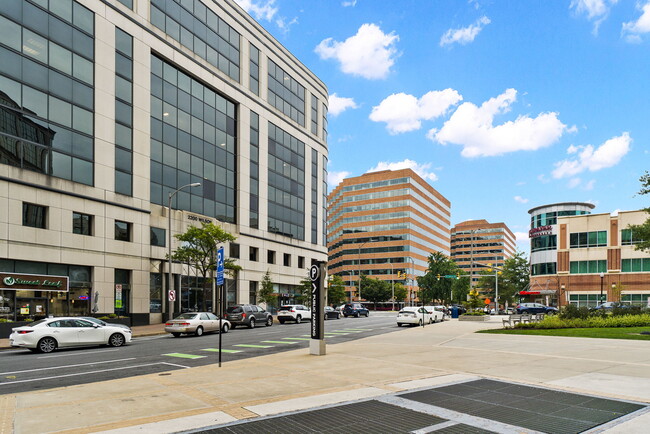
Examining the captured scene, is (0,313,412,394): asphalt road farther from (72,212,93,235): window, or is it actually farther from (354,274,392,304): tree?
(354,274,392,304): tree

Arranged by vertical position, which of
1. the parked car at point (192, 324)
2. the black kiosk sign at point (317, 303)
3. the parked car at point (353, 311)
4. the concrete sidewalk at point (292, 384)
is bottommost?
the parked car at point (353, 311)

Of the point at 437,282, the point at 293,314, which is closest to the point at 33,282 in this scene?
the point at 293,314

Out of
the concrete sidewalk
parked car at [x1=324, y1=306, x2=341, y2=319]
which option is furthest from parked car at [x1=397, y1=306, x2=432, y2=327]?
the concrete sidewalk

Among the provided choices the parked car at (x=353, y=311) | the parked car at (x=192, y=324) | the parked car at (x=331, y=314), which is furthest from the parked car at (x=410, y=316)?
the parked car at (x=353, y=311)

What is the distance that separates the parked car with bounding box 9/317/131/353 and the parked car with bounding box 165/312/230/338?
4.64 metres

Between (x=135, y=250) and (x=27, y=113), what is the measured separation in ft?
39.3

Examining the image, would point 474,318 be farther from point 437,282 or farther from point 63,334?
point 437,282

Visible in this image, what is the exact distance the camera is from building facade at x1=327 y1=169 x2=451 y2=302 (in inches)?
5027

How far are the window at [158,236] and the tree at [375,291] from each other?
77.0m

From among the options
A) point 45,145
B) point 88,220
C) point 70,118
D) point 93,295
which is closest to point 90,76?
point 70,118

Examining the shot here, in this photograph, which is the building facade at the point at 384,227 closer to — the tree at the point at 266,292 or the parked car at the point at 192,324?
the tree at the point at 266,292

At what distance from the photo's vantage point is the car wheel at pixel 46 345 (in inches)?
808

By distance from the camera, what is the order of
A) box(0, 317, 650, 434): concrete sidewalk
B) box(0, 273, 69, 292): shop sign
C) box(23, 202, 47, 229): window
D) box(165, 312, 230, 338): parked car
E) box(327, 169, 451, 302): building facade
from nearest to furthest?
box(0, 317, 650, 434): concrete sidewalk, box(165, 312, 230, 338): parked car, box(0, 273, 69, 292): shop sign, box(23, 202, 47, 229): window, box(327, 169, 451, 302): building facade

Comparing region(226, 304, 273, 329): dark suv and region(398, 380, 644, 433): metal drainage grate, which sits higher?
region(398, 380, 644, 433): metal drainage grate
